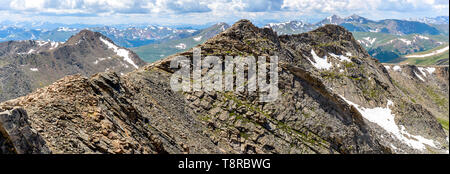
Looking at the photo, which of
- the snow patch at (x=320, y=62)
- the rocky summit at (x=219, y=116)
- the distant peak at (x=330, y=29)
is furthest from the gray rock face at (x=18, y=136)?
the distant peak at (x=330, y=29)

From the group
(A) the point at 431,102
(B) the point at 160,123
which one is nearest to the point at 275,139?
(B) the point at 160,123

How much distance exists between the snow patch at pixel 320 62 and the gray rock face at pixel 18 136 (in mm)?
103645

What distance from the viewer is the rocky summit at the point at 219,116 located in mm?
25906

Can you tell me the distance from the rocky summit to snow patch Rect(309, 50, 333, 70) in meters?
6.26

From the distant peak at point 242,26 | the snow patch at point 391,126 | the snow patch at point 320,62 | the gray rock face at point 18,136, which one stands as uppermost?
the distant peak at point 242,26

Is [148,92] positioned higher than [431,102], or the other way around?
[148,92]

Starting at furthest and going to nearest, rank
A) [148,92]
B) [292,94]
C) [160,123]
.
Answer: [292,94]
[148,92]
[160,123]

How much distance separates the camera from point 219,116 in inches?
2028

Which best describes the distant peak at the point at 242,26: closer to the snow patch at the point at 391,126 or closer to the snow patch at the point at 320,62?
the snow patch at the point at 391,126

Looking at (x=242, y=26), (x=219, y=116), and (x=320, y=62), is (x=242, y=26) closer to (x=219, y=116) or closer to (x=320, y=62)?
(x=219, y=116)
